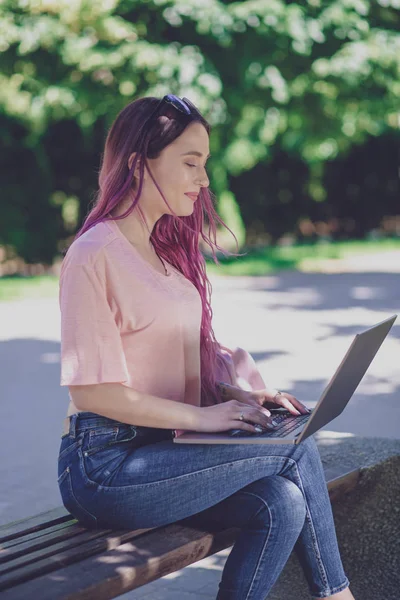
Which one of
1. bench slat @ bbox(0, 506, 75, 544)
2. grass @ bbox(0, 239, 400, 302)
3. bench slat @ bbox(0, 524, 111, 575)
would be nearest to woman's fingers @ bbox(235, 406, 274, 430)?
bench slat @ bbox(0, 524, 111, 575)

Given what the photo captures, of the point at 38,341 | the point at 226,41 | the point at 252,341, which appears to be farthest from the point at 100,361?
the point at 226,41

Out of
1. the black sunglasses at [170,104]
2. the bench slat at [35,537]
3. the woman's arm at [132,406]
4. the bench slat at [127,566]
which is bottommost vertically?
the bench slat at [35,537]

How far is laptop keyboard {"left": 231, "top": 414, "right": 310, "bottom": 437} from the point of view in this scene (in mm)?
2771

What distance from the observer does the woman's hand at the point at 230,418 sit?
277cm

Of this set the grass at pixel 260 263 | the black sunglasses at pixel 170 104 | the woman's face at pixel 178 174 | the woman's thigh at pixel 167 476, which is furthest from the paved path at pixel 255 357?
the black sunglasses at pixel 170 104

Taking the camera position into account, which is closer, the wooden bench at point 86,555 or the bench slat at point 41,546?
the wooden bench at point 86,555

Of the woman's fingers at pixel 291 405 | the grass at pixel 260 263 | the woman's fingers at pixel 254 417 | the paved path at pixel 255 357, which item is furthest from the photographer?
the grass at pixel 260 263

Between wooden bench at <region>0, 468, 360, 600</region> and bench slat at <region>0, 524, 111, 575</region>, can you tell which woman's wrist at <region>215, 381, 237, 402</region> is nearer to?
wooden bench at <region>0, 468, 360, 600</region>

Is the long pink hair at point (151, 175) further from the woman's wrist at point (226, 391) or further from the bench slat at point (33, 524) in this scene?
the bench slat at point (33, 524)

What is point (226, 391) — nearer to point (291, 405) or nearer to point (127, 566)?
point (291, 405)

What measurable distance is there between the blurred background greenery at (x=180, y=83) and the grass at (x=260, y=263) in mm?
113

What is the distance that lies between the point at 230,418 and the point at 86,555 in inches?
20.5

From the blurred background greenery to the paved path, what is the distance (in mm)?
3112

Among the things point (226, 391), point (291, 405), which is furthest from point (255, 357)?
point (291, 405)
